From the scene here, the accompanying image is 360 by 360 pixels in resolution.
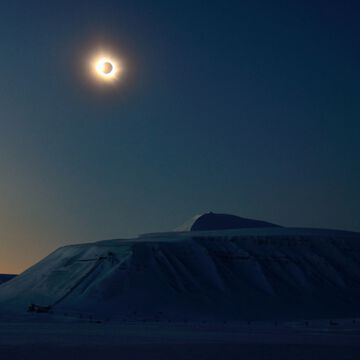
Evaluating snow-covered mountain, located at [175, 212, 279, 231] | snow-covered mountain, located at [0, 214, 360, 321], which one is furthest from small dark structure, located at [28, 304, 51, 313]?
snow-covered mountain, located at [175, 212, 279, 231]

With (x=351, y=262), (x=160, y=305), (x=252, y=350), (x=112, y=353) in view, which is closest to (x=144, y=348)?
(x=112, y=353)

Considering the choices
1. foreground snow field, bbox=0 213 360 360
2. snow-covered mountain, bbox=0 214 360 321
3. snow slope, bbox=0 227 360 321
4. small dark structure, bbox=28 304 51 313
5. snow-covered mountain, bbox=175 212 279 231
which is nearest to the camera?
small dark structure, bbox=28 304 51 313

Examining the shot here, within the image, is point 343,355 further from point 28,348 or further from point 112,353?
point 28,348

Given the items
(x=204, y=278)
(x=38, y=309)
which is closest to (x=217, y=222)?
(x=204, y=278)

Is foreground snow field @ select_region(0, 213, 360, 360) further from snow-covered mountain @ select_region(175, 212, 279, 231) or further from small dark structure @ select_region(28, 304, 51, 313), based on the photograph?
snow-covered mountain @ select_region(175, 212, 279, 231)

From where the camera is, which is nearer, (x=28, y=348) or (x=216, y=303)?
(x=28, y=348)

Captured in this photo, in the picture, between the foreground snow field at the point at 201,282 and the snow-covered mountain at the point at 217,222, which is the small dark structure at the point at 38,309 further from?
the snow-covered mountain at the point at 217,222
